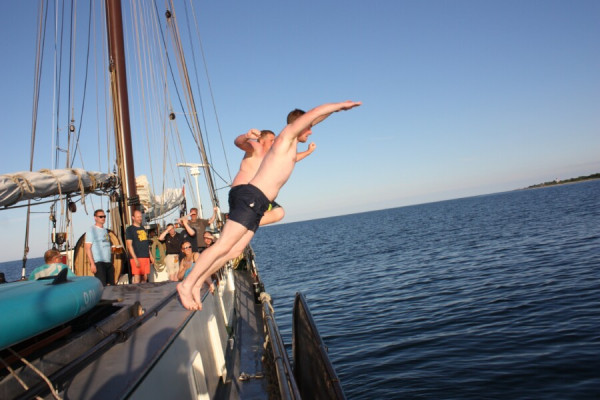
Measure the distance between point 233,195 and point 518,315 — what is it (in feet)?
33.3

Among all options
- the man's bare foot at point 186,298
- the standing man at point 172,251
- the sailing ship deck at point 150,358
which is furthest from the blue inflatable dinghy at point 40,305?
the standing man at point 172,251

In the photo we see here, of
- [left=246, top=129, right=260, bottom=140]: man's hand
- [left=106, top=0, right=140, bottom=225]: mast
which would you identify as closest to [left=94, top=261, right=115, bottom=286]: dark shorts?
[left=106, top=0, right=140, bottom=225]: mast

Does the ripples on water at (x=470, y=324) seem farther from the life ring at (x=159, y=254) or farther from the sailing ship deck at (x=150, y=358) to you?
the life ring at (x=159, y=254)

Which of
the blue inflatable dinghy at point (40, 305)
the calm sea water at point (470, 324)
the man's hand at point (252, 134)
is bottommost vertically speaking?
the calm sea water at point (470, 324)

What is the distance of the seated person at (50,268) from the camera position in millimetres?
5240

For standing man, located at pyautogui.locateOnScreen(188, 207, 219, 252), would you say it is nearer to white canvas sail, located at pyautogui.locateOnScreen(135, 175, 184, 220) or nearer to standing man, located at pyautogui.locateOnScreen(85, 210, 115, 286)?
standing man, located at pyautogui.locateOnScreen(85, 210, 115, 286)

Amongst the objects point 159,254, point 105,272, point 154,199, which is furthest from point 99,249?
point 154,199

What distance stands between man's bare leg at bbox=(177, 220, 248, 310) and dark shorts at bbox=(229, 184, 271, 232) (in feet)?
0.24

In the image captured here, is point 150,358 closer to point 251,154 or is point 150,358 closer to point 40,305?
point 40,305

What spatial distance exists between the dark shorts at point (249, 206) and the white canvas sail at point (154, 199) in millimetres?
12440

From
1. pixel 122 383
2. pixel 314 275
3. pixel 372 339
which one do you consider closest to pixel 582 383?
pixel 372 339

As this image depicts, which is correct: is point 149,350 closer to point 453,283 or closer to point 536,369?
point 536,369

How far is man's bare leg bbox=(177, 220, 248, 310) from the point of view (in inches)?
159

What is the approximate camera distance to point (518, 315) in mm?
11391
